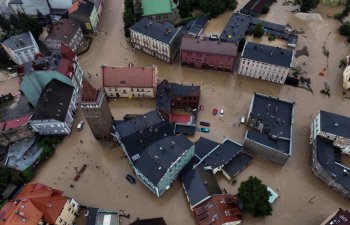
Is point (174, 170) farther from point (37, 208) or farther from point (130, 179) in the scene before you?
point (37, 208)

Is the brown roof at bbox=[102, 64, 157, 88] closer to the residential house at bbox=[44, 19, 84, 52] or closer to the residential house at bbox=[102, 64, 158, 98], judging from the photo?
the residential house at bbox=[102, 64, 158, 98]

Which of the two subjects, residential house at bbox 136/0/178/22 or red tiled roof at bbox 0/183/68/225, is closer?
red tiled roof at bbox 0/183/68/225

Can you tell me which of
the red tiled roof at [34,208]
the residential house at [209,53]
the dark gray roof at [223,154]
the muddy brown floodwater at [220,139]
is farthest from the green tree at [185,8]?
the red tiled roof at [34,208]

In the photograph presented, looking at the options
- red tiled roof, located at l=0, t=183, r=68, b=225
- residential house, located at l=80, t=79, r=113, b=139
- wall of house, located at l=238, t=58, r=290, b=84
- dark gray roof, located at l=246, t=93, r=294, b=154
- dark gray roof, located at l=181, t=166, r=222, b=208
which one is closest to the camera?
red tiled roof, located at l=0, t=183, r=68, b=225

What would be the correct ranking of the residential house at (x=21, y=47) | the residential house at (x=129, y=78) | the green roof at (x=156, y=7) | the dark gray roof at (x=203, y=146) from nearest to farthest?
1. the dark gray roof at (x=203, y=146)
2. the residential house at (x=129, y=78)
3. the residential house at (x=21, y=47)
4. the green roof at (x=156, y=7)

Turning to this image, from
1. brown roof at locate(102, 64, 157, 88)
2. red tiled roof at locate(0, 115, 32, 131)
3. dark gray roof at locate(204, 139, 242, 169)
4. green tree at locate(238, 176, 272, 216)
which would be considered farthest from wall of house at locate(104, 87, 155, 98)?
green tree at locate(238, 176, 272, 216)

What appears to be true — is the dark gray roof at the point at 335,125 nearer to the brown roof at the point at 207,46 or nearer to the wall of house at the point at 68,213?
the brown roof at the point at 207,46
